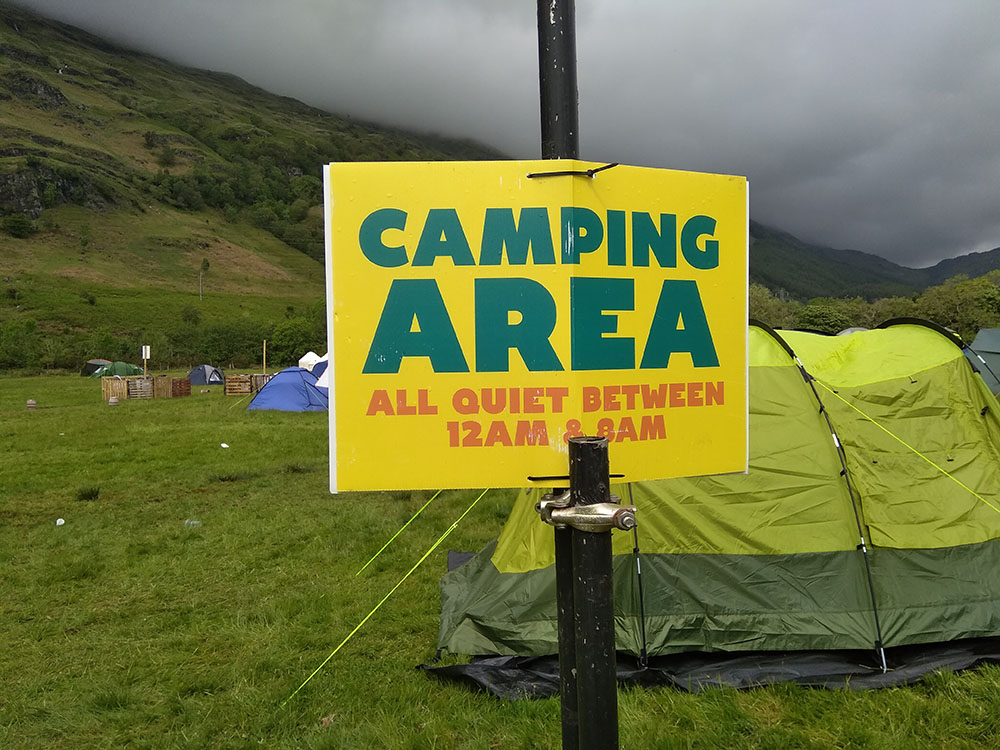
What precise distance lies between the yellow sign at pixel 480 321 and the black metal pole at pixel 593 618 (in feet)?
0.54

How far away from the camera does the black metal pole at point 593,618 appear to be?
1.13m

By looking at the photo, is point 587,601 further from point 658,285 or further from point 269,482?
point 269,482

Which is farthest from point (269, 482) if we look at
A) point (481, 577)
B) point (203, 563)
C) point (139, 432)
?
point (139, 432)

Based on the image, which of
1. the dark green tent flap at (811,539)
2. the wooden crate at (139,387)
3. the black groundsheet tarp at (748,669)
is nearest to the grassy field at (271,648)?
the black groundsheet tarp at (748,669)

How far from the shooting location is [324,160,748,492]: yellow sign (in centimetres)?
131

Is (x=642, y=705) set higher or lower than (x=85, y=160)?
lower

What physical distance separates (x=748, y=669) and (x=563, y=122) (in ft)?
11.2

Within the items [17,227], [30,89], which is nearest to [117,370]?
[17,227]

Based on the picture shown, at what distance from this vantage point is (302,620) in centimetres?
432

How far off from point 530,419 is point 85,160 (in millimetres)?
135229

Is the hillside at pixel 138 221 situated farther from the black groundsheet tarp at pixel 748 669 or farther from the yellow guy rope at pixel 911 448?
the yellow guy rope at pixel 911 448

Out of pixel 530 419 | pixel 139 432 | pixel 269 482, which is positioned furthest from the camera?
pixel 139 432

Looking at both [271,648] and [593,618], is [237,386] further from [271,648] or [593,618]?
[593,618]

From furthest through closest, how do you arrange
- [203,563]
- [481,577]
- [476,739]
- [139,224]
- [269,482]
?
[139,224] < [269,482] < [203,563] < [481,577] < [476,739]
